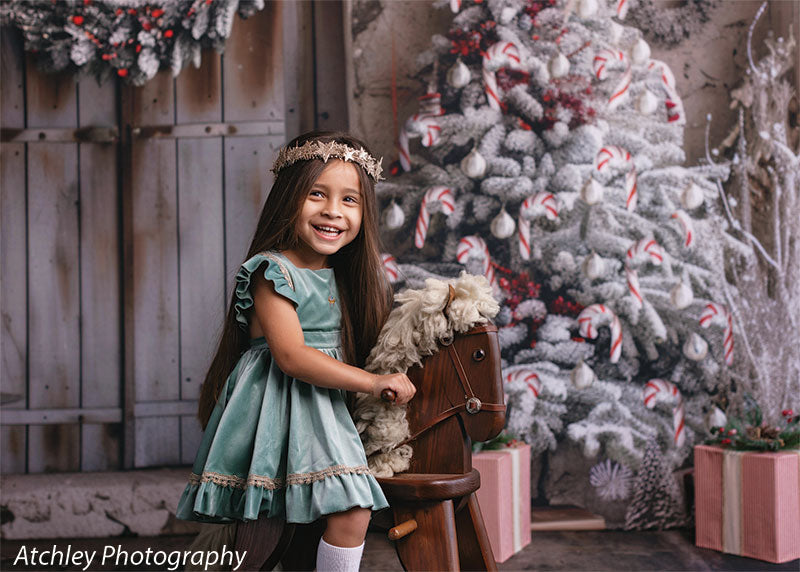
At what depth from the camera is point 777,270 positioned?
2.72m

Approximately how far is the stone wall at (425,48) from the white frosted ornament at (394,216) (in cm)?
23

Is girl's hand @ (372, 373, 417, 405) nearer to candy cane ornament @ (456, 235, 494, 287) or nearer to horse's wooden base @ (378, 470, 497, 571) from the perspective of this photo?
horse's wooden base @ (378, 470, 497, 571)

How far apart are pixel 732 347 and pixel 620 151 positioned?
95 cm

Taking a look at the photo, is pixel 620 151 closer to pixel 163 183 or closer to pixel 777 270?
pixel 777 270

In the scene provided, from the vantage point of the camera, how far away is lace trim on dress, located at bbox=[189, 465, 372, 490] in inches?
52.6

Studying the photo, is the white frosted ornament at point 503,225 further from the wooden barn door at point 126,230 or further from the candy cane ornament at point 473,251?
the wooden barn door at point 126,230

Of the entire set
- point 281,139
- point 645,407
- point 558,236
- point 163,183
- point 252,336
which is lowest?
point 645,407

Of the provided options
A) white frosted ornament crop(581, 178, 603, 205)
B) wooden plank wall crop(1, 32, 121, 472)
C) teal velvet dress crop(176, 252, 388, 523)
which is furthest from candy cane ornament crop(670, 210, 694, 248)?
wooden plank wall crop(1, 32, 121, 472)

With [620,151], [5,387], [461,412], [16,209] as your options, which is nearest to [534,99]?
[620,151]

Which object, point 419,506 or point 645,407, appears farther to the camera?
point 645,407

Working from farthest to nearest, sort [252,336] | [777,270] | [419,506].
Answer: [777,270] → [252,336] → [419,506]

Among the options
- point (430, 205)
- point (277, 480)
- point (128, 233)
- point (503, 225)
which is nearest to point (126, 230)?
point (128, 233)

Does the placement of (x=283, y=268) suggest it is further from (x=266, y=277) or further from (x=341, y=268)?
(x=341, y=268)

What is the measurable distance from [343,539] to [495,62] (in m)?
2.09
